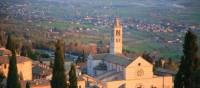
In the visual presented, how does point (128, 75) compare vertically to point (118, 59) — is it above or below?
below

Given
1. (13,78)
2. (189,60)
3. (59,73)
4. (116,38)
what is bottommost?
(116,38)

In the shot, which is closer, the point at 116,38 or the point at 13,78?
the point at 13,78

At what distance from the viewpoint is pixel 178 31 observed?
389 ft

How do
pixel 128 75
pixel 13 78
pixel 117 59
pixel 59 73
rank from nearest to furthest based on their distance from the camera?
pixel 59 73 → pixel 13 78 → pixel 128 75 → pixel 117 59

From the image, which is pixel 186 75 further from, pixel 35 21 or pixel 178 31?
pixel 35 21

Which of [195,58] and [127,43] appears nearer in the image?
[195,58]

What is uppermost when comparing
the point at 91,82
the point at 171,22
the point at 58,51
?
the point at 58,51

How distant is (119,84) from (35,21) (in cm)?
9793

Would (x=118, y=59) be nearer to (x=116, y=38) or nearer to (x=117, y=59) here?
(x=117, y=59)

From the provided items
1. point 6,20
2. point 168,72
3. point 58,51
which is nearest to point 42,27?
point 6,20

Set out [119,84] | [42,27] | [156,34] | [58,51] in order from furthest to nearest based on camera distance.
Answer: [42,27] < [156,34] < [119,84] < [58,51]

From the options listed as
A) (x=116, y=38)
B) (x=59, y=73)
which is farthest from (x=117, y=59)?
(x=59, y=73)

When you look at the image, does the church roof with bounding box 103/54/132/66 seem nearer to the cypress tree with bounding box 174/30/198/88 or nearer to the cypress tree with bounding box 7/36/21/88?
the cypress tree with bounding box 7/36/21/88

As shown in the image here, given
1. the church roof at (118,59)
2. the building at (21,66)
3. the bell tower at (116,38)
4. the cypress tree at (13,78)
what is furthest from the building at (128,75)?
the cypress tree at (13,78)
